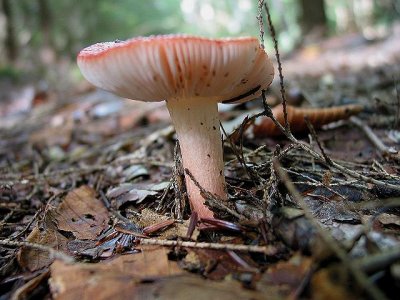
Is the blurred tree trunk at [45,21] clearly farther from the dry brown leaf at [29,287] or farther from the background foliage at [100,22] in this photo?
the dry brown leaf at [29,287]

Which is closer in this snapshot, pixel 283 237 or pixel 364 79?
pixel 283 237

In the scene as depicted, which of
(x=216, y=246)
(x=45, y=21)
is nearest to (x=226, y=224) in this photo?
(x=216, y=246)

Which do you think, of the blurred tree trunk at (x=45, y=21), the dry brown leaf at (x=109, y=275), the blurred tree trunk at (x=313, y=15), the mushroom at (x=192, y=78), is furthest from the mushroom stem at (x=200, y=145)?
the blurred tree trunk at (x=45, y=21)

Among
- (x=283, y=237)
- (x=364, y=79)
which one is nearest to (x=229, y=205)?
(x=283, y=237)

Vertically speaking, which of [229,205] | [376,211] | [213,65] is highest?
[213,65]

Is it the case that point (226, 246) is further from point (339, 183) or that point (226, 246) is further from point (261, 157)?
point (261, 157)
